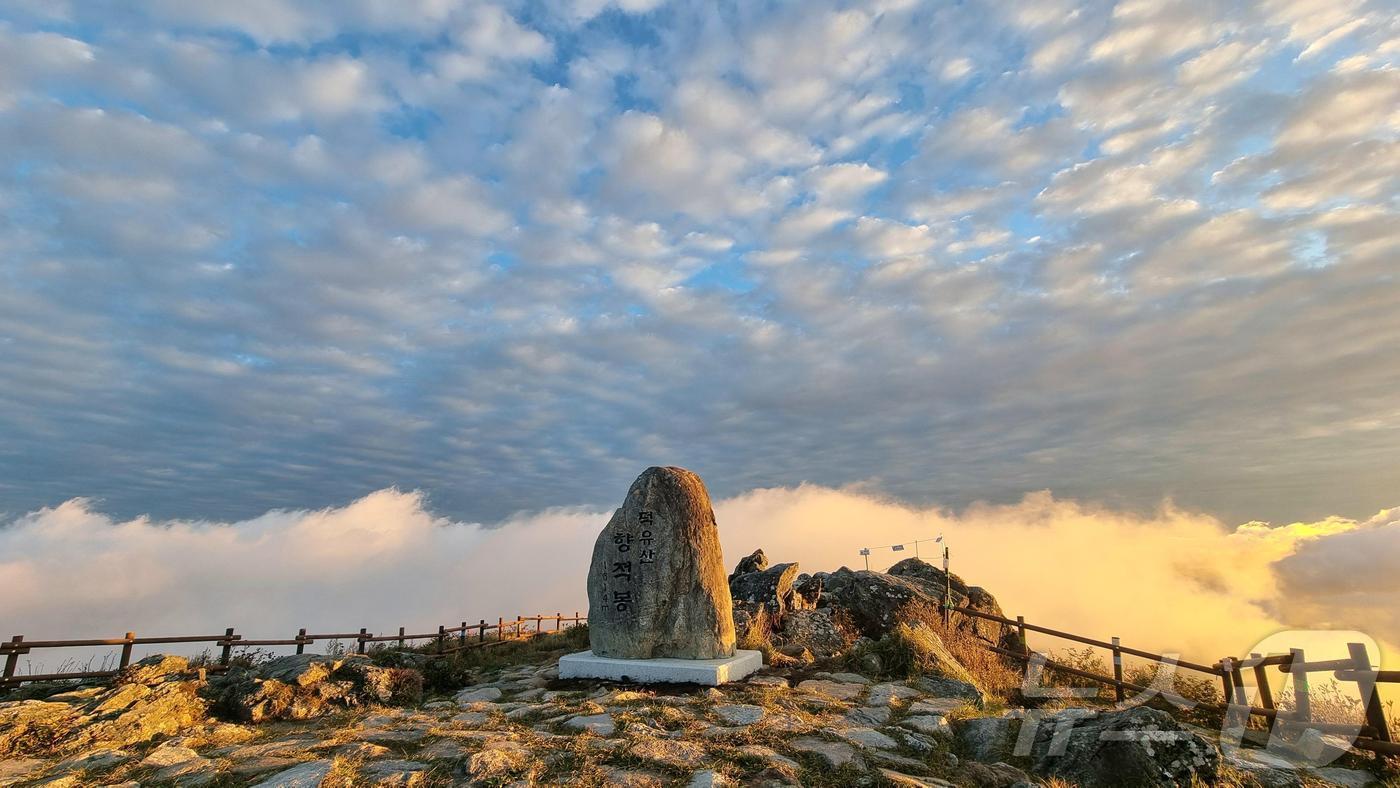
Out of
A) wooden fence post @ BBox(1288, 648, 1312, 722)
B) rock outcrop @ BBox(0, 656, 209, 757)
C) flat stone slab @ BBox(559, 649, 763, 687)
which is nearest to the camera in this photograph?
rock outcrop @ BBox(0, 656, 209, 757)

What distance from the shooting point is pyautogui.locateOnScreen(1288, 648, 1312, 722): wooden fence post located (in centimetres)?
913

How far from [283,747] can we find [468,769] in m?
2.66

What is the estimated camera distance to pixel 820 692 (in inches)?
413

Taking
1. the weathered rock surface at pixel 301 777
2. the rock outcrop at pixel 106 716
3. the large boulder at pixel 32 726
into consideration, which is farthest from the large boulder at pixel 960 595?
the large boulder at pixel 32 726

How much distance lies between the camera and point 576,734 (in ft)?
25.0

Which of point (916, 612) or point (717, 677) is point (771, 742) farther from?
point (916, 612)

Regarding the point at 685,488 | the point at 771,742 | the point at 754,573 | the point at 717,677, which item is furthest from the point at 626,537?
the point at 754,573

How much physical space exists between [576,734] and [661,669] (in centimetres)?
341

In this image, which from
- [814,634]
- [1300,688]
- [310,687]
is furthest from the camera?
[814,634]

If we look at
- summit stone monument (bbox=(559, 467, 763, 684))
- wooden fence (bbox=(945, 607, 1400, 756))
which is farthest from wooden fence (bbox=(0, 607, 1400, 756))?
summit stone monument (bbox=(559, 467, 763, 684))

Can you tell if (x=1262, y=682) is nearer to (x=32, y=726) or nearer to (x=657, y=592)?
(x=657, y=592)

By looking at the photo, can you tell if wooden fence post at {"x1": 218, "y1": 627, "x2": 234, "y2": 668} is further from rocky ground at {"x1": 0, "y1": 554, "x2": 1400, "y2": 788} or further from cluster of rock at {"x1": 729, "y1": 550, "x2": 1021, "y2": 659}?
cluster of rock at {"x1": 729, "y1": 550, "x2": 1021, "y2": 659}

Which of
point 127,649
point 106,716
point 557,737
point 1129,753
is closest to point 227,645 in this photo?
point 127,649

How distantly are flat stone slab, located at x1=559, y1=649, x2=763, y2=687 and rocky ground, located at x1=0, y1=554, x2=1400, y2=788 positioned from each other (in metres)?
0.24
